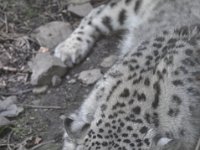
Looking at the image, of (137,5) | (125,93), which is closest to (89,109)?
(125,93)

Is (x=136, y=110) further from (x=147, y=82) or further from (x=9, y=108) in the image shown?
(x=9, y=108)

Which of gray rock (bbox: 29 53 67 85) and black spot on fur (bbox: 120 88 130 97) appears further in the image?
gray rock (bbox: 29 53 67 85)

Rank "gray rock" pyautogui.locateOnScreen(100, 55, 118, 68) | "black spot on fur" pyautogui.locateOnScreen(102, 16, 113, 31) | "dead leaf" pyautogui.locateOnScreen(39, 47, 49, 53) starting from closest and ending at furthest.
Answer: "gray rock" pyautogui.locateOnScreen(100, 55, 118, 68) → "dead leaf" pyautogui.locateOnScreen(39, 47, 49, 53) → "black spot on fur" pyautogui.locateOnScreen(102, 16, 113, 31)

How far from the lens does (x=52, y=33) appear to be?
6098 mm

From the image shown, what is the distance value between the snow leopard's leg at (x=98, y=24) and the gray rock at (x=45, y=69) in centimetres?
21

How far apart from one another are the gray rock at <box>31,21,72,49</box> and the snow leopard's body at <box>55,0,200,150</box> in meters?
1.25

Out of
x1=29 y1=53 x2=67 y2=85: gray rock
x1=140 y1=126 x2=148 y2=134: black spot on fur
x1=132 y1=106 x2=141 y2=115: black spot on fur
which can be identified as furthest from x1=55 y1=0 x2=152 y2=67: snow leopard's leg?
x1=140 y1=126 x2=148 y2=134: black spot on fur

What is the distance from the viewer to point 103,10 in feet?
20.4

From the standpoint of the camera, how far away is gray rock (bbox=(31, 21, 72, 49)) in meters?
6.04

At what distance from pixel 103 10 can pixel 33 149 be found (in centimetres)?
182

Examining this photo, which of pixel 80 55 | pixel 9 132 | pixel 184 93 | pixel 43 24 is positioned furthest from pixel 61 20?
pixel 184 93

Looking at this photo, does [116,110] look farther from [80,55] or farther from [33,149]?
[80,55]

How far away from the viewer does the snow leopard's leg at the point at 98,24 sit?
584cm

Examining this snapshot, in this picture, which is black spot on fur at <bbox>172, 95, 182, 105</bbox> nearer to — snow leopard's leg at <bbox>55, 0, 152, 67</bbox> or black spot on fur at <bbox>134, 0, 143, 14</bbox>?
snow leopard's leg at <bbox>55, 0, 152, 67</bbox>
